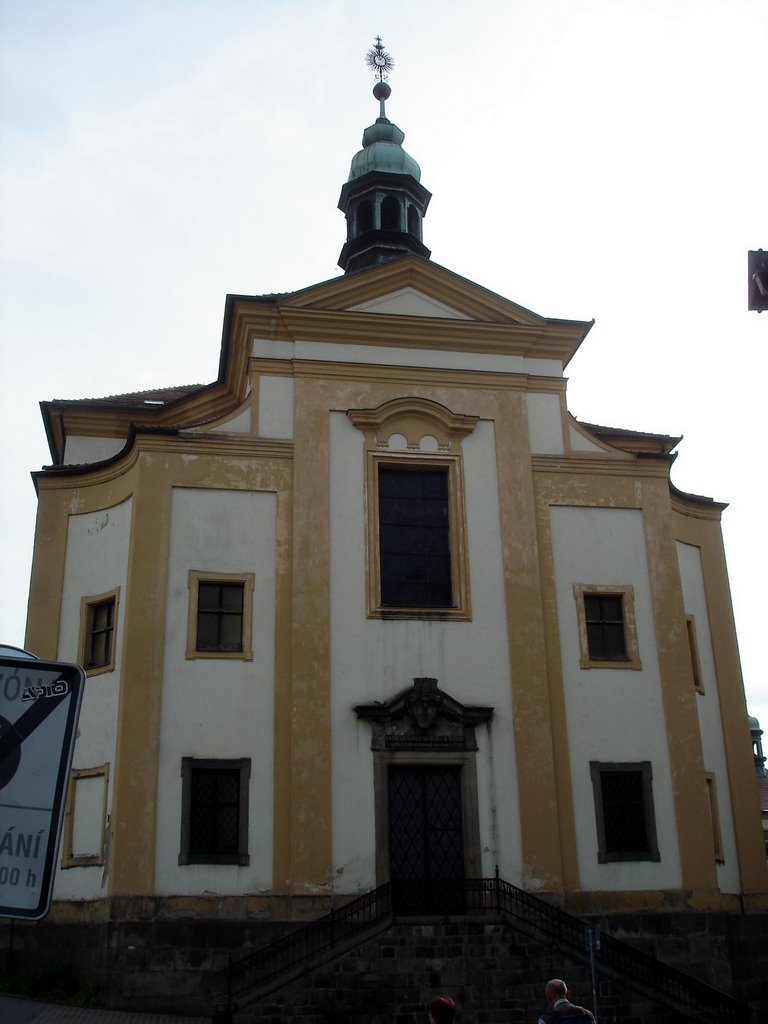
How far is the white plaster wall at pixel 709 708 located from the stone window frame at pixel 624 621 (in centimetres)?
177

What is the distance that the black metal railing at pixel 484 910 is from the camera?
1524 centimetres

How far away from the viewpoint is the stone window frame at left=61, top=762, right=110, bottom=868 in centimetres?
1744

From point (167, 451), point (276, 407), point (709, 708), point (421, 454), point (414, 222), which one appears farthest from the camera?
point (414, 222)

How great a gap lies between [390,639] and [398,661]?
0.42 m

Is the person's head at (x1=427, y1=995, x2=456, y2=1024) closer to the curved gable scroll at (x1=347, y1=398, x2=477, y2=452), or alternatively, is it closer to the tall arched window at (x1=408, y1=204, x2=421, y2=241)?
the curved gable scroll at (x1=347, y1=398, x2=477, y2=452)

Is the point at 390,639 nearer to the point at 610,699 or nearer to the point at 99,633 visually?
the point at 610,699

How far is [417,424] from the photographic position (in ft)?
67.9

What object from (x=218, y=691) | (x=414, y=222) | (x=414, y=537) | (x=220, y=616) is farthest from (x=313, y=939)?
(x=414, y=222)

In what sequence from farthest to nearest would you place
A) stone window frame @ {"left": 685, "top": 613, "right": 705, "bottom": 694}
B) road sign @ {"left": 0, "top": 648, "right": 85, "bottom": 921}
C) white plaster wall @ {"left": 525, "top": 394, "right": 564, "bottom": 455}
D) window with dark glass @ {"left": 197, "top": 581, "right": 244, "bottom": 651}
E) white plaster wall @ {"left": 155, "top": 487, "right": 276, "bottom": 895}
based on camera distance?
white plaster wall @ {"left": 525, "top": 394, "right": 564, "bottom": 455}
stone window frame @ {"left": 685, "top": 613, "right": 705, "bottom": 694}
window with dark glass @ {"left": 197, "top": 581, "right": 244, "bottom": 651}
white plaster wall @ {"left": 155, "top": 487, "right": 276, "bottom": 895}
road sign @ {"left": 0, "top": 648, "right": 85, "bottom": 921}

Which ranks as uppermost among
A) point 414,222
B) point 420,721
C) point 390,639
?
point 414,222

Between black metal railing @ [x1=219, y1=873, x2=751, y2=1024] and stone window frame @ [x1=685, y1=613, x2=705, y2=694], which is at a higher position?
stone window frame @ [x1=685, y1=613, x2=705, y2=694]

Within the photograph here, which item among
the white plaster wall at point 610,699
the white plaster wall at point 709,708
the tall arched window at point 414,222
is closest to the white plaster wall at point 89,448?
the tall arched window at point 414,222

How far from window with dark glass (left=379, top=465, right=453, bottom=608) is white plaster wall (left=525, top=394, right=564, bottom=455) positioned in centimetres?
206

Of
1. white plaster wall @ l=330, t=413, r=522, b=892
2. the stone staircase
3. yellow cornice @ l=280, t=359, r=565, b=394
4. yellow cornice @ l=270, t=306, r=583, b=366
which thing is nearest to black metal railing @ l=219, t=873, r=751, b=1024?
the stone staircase
